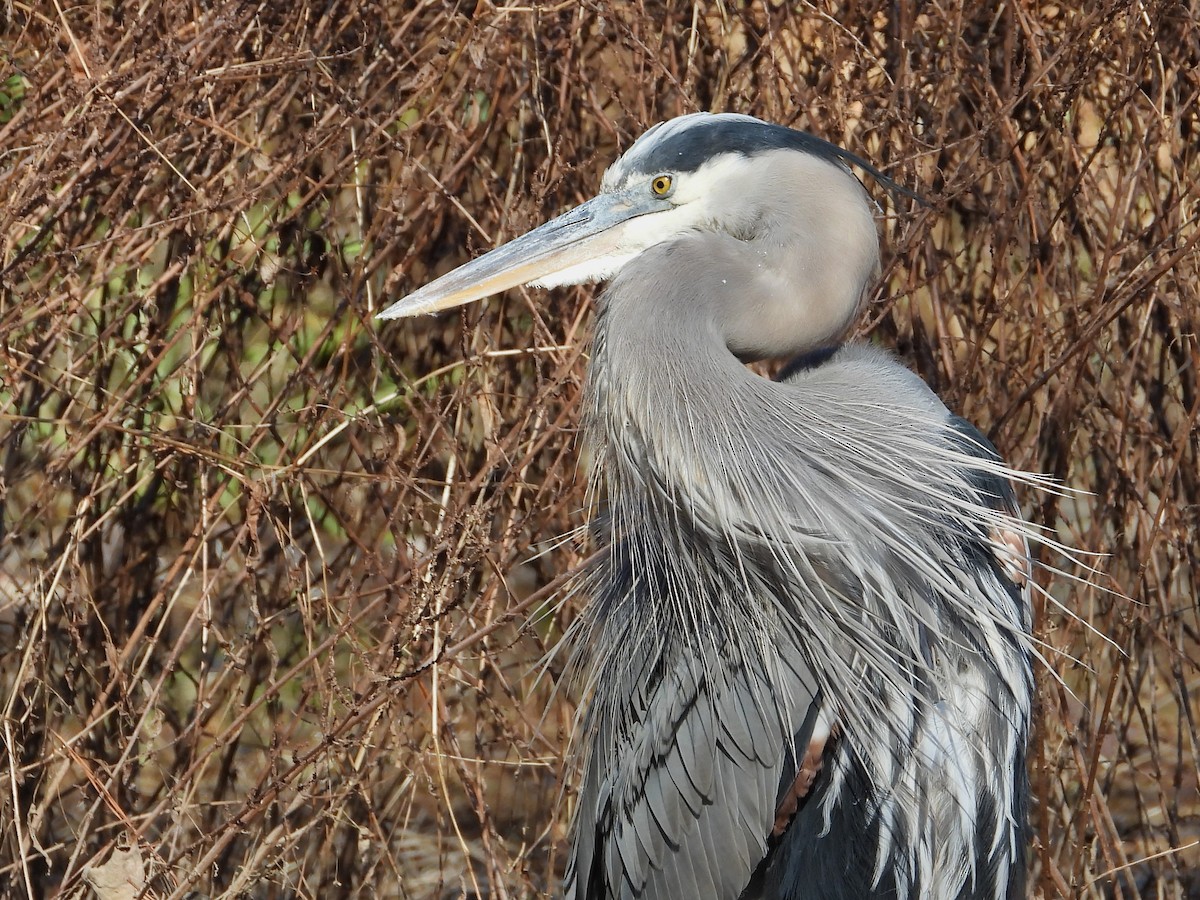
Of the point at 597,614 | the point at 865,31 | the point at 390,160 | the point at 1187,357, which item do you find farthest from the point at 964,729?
the point at 390,160

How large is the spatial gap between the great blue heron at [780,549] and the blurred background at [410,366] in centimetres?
53

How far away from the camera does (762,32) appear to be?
264cm

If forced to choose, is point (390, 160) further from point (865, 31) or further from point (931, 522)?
point (931, 522)

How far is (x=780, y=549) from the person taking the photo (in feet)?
5.40

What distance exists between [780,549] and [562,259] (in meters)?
0.53

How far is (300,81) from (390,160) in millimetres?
287

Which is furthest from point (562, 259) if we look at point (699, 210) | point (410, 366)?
point (410, 366)

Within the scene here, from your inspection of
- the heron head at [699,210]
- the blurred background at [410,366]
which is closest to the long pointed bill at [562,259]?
the heron head at [699,210]

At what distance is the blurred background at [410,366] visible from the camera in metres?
2.40

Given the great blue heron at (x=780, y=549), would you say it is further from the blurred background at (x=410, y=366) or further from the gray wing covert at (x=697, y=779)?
the blurred background at (x=410, y=366)

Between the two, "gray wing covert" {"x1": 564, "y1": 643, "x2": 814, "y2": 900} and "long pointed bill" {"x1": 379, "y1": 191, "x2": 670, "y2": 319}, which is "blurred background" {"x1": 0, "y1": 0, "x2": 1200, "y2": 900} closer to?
"long pointed bill" {"x1": 379, "y1": 191, "x2": 670, "y2": 319}

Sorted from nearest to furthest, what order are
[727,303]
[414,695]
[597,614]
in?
[727,303], [597,614], [414,695]

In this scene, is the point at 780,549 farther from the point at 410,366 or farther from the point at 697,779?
the point at 410,366

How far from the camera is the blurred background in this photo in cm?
240
